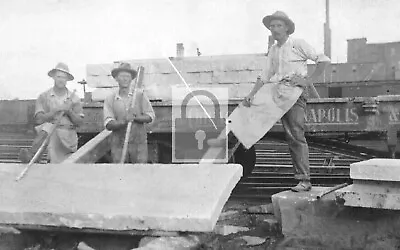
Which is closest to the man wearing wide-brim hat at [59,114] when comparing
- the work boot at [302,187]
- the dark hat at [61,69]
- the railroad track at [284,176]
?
the dark hat at [61,69]

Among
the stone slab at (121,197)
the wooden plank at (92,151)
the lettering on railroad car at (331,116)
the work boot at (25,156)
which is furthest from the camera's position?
the lettering on railroad car at (331,116)

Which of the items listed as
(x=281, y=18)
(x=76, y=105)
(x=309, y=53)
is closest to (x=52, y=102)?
(x=76, y=105)

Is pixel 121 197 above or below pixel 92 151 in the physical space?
below

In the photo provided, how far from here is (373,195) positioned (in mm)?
3562

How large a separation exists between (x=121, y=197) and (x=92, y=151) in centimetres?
210

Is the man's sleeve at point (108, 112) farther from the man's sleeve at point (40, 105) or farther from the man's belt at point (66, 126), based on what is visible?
the man's sleeve at point (40, 105)

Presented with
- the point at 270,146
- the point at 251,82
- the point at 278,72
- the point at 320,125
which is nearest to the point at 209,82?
the point at 251,82

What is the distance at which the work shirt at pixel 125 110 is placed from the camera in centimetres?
494

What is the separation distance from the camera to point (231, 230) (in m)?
4.74

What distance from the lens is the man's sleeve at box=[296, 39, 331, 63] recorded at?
14.8 ft

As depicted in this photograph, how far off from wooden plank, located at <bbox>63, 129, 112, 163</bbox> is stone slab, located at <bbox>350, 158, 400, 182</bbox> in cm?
294

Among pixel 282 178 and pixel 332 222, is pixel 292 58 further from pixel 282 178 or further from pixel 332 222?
pixel 282 178

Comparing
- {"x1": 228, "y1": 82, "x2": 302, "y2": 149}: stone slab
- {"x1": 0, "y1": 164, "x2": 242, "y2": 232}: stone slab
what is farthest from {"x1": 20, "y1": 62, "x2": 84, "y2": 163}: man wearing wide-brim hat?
{"x1": 228, "y1": 82, "x2": 302, "y2": 149}: stone slab

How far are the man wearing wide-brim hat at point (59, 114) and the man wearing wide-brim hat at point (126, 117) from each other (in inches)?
20.1
